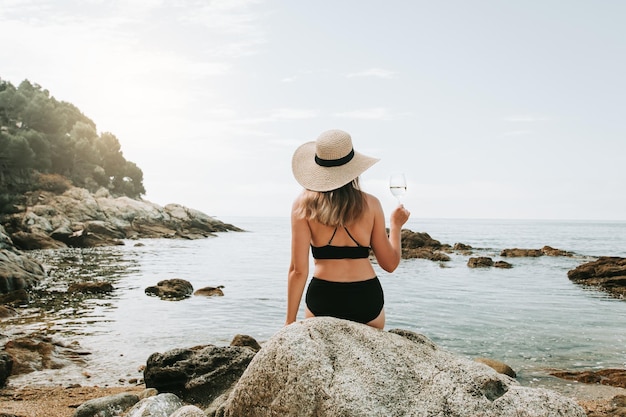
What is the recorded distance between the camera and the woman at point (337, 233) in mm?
4727

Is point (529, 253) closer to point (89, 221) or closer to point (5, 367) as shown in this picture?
point (89, 221)

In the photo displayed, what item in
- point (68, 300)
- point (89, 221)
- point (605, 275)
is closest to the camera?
point (68, 300)

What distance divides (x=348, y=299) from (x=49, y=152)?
63.2m

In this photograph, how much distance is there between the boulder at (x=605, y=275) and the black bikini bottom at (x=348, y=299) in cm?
2062

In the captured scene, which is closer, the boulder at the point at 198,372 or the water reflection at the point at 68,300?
the boulder at the point at 198,372

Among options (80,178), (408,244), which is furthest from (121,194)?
(408,244)

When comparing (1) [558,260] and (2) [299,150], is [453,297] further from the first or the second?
(1) [558,260]

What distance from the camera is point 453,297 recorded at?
65.0ft

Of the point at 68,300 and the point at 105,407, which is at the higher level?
the point at 105,407

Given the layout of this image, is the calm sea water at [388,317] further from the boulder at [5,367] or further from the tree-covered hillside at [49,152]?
the tree-covered hillside at [49,152]

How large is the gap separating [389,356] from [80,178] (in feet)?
232

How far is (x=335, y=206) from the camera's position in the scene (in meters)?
4.66

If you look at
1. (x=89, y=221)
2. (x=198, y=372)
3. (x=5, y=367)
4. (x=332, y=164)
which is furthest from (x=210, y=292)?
(x=89, y=221)

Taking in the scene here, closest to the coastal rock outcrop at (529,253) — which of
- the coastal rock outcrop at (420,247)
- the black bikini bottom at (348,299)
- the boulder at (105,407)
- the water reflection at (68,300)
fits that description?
the coastal rock outcrop at (420,247)
